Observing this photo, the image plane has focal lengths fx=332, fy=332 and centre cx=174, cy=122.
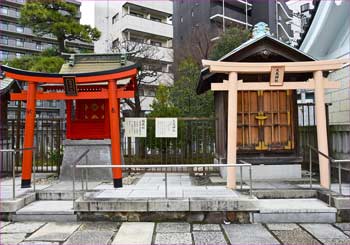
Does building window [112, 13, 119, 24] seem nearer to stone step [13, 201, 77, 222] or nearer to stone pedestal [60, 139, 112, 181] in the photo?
stone pedestal [60, 139, 112, 181]

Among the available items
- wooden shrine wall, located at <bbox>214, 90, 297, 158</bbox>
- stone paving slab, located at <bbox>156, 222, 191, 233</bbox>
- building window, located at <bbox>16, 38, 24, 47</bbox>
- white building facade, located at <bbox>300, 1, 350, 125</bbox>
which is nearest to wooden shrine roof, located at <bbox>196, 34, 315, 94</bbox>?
wooden shrine wall, located at <bbox>214, 90, 297, 158</bbox>

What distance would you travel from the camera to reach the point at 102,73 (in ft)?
29.5

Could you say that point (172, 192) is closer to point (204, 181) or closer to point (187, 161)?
point (204, 181)

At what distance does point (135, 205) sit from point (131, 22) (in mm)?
29613

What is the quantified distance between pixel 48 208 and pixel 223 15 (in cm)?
3160

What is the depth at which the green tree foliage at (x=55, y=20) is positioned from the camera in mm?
19562

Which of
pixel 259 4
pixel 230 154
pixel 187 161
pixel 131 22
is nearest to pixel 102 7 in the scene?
pixel 131 22

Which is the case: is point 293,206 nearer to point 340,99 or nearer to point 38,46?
point 340,99

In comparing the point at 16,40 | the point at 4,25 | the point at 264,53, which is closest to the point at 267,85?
the point at 264,53

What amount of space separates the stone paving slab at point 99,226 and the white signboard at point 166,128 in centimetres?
490

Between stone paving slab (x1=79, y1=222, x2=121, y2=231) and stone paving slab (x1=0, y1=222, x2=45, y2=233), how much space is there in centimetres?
85

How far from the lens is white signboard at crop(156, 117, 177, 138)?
11.1m

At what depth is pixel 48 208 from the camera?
700 cm

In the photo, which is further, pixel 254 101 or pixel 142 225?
pixel 254 101
